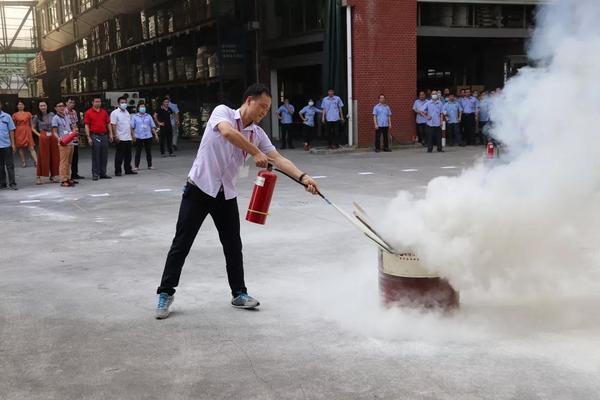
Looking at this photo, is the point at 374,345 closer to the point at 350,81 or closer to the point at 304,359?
the point at 304,359

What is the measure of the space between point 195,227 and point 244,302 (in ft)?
2.37

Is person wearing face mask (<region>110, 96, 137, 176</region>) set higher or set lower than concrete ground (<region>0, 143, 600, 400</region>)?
higher

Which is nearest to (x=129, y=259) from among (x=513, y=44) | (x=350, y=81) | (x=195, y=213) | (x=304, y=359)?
(x=195, y=213)

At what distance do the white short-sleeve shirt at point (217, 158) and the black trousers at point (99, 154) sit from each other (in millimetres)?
10649

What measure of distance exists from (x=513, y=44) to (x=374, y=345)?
24014 millimetres

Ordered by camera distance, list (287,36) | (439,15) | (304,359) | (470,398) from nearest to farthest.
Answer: (470,398)
(304,359)
(439,15)
(287,36)

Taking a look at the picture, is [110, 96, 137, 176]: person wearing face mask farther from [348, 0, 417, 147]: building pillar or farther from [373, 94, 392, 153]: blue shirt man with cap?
[348, 0, 417, 147]: building pillar

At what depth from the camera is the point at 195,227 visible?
5039 millimetres

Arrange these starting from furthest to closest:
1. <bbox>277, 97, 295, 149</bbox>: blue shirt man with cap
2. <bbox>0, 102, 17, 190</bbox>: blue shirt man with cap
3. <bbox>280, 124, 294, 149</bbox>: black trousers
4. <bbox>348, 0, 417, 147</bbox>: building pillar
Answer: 1. <bbox>280, 124, 294, 149</bbox>: black trousers
2. <bbox>277, 97, 295, 149</bbox>: blue shirt man with cap
3. <bbox>348, 0, 417, 147</bbox>: building pillar
4. <bbox>0, 102, 17, 190</bbox>: blue shirt man with cap

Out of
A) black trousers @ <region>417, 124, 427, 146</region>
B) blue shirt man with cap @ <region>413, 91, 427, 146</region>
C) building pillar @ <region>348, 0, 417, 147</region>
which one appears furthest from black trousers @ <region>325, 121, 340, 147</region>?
black trousers @ <region>417, 124, 427, 146</region>

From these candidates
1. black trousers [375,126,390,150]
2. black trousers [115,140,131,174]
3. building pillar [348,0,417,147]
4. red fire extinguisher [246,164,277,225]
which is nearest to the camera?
red fire extinguisher [246,164,277,225]

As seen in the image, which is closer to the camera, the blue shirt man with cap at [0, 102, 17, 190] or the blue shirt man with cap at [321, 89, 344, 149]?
the blue shirt man with cap at [0, 102, 17, 190]

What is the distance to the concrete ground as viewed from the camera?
3737 mm

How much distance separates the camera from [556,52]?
488 centimetres
